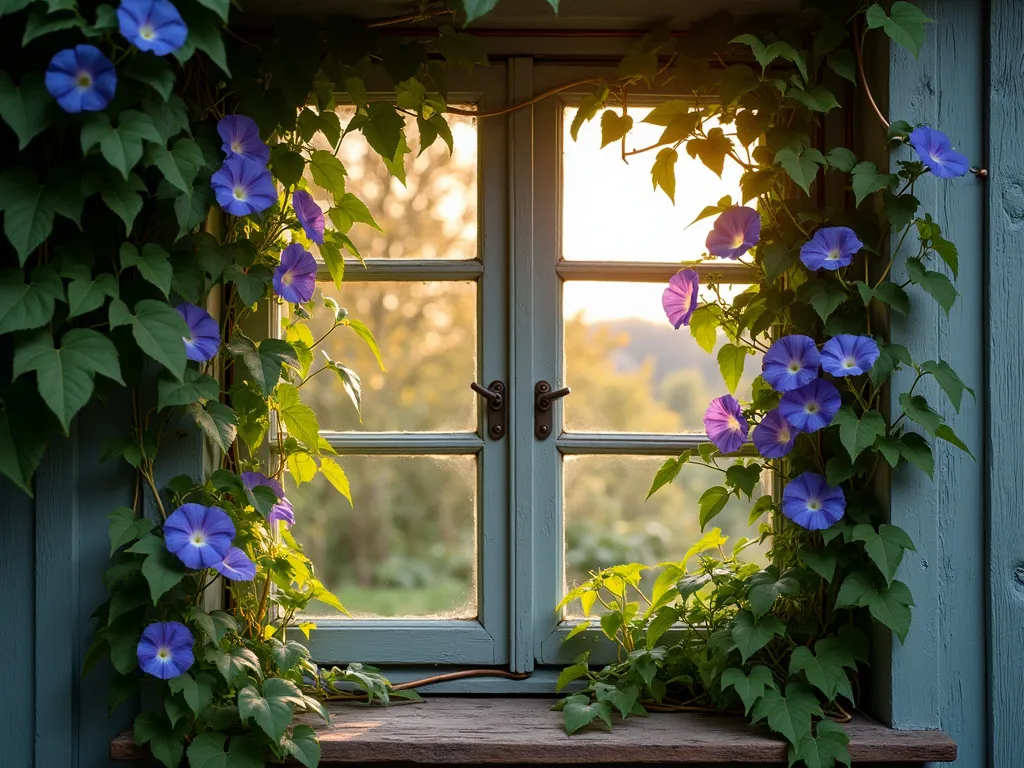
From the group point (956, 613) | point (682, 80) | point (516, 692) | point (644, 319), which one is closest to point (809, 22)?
point (682, 80)

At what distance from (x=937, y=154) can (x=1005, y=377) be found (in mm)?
452

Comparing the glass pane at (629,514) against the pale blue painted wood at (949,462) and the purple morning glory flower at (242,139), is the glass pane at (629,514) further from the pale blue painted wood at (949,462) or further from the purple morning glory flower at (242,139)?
the purple morning glory flower at (242,139)

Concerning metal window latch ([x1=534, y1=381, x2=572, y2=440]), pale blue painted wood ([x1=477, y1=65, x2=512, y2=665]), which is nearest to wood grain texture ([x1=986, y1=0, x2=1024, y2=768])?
metal window latch ([x1=534, y1=381, x2=572, y2=440])

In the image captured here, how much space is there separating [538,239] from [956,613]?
1.11 meters

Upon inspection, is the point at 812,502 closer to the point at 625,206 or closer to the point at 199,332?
the point at 625,206

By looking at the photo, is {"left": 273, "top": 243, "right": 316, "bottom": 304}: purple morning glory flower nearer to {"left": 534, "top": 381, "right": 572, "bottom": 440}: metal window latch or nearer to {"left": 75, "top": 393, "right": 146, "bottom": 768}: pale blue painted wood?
{"left": 75, "top": 393, "right": 146, "bottom": 768}: pale blue painted wood

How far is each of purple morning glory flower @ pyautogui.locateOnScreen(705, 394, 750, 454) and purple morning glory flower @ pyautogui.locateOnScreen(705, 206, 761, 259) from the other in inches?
11.2

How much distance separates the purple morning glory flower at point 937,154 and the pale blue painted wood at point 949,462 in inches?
3.8

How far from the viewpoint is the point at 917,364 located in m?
1.64

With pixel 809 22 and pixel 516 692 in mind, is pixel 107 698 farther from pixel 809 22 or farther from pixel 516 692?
pixel 809 22

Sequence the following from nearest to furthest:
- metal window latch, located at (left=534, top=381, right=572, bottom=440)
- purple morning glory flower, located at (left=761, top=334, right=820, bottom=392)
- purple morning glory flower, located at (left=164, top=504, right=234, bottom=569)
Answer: purple morning glory flower, located at (left=164, top=504, right=234, bottom=569), purple morning glory flower, located at (left=761, top=334, right=820, bottom=392), metal window latch, located at (left=534, top=381, right=572, bottom=440)

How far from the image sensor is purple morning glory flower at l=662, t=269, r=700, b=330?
1717 mm

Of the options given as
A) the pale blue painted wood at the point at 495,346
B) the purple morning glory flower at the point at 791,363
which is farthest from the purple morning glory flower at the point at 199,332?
the purple morning glory flower at the point at 791,363

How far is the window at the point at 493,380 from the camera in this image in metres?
1.85
